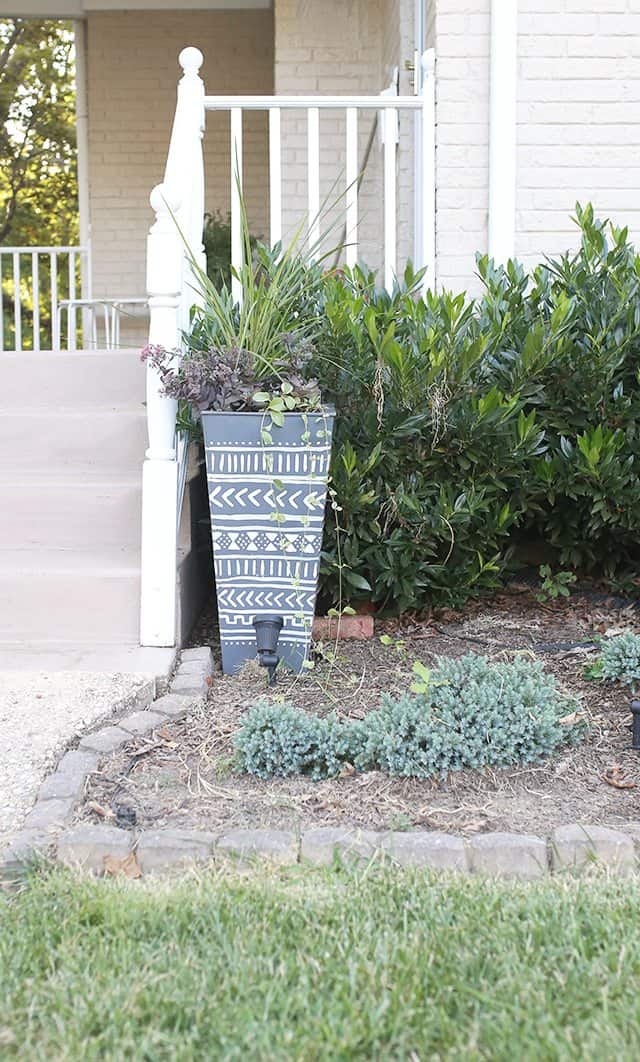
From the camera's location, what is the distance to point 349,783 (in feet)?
8.16

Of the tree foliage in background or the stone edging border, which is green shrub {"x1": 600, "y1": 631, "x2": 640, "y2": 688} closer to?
the stone edging border

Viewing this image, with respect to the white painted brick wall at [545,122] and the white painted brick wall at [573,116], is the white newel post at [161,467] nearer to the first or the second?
the white painted brick wall at [545,122]

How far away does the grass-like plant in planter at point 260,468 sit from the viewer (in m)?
3.17

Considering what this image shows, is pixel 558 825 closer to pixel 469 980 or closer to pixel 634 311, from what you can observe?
pixel 469 980

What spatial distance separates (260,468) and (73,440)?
53.2 inches

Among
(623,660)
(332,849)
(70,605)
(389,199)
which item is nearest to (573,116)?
(389,199)

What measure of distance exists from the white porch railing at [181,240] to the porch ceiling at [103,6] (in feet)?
11.1

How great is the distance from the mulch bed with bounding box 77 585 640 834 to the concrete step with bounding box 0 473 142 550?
0.80 meters

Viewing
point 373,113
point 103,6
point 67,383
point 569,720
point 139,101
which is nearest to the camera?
point 569,720

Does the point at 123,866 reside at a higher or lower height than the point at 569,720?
lower

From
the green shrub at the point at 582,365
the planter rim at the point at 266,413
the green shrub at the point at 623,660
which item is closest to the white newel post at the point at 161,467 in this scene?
the planter rim at the point at 266,413

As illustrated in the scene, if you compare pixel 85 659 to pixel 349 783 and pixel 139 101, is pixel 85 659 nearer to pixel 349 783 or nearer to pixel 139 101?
pixel 349 783

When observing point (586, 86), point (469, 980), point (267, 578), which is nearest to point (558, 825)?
point (469, 980)

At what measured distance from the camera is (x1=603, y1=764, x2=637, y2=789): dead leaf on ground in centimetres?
250
